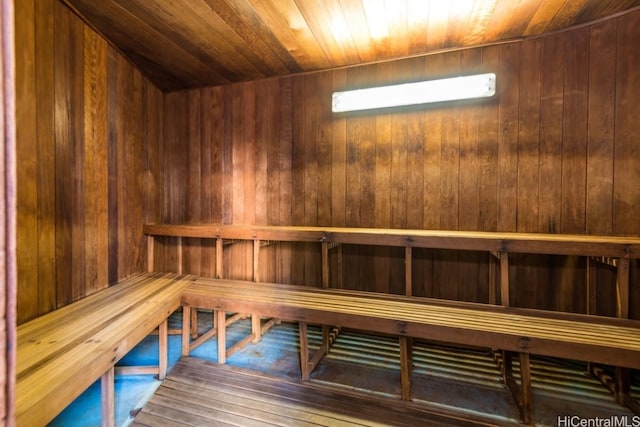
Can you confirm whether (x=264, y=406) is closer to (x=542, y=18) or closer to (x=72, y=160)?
(x=72, y=160)

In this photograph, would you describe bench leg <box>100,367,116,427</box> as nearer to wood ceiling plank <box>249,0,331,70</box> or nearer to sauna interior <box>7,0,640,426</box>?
sauna interior <box>7,0,640,426</box>

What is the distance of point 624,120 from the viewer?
1.96 metres

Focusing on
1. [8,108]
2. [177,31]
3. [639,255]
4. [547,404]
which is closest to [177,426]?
[8,108]

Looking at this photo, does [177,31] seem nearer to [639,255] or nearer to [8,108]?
[8,108]

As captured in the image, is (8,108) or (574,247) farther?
(574,247)

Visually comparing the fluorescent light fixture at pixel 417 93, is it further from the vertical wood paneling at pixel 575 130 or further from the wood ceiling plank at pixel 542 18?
the vertical wood paneling at pixel 575 130

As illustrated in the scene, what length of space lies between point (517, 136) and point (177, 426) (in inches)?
116

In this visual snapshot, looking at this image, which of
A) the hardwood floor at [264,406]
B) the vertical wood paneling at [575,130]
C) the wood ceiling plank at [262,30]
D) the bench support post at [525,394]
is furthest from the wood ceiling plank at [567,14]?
the hardwood floor at [264,406]

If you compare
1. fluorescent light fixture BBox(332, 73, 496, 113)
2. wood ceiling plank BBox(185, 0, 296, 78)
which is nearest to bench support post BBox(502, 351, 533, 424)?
fluorescent light fixture BBox(332, 73, 496, 113)

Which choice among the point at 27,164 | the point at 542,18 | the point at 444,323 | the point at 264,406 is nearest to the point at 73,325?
the point at 27,164

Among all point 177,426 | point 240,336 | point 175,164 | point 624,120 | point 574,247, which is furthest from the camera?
point 175,164

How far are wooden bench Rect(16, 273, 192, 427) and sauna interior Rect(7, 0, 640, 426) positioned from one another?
16 centimetres

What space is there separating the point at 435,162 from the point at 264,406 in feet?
6.95

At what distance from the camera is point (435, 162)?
2344 millimetres
